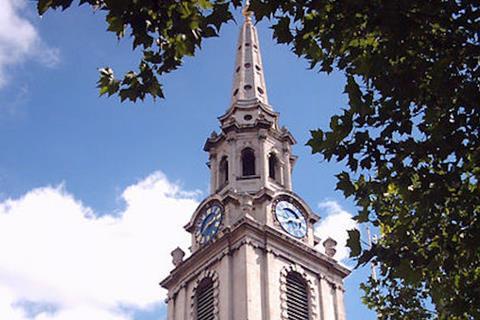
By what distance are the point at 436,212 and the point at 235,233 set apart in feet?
109

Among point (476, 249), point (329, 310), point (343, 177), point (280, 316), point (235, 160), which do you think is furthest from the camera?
point (235, 160)

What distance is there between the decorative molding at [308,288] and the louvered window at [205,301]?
146 inches

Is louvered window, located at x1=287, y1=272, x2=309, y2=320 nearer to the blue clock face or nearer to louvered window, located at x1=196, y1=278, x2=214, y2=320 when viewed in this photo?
the blue clock face

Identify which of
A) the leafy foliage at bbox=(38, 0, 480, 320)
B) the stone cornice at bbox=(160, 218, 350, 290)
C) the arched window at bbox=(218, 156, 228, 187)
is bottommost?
the leafy foliage at bbox=(38, 0, 480, 320)

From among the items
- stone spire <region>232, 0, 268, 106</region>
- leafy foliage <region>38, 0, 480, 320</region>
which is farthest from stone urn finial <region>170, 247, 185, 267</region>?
leafy foliage <region>38, 0, 480, 320</region>

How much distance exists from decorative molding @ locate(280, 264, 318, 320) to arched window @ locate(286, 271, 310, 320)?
0.16 m

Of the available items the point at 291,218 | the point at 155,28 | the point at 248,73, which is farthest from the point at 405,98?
the point at 248,73

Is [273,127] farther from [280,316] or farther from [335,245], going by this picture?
[280,316]

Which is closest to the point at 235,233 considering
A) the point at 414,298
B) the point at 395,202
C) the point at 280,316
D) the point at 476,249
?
the point at 280,316

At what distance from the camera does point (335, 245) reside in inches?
1953

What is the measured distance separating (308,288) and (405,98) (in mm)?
34392

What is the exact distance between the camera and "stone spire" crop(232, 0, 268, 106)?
59.0m

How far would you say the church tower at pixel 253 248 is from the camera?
144ft

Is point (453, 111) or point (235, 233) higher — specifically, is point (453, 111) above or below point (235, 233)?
below
